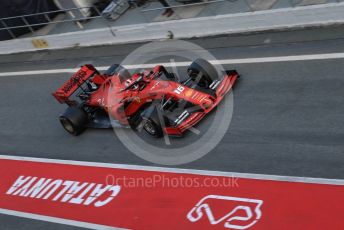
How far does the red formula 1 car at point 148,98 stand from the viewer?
9.42 m

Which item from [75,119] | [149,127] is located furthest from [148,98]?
[75,119]

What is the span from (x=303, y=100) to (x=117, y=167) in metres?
3.99

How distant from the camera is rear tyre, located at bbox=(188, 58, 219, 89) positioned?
393 inches

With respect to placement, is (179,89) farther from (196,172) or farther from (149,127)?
(196,172)

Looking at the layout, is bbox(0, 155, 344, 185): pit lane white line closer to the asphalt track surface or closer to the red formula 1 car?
the asphalt track surface

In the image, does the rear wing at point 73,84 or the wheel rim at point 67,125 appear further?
the rear wing at point 73,84

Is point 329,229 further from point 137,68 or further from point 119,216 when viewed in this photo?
point 137,68

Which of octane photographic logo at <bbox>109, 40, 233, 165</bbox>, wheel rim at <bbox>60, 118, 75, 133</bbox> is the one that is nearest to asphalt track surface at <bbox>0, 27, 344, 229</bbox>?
octane photographic logo at <bbox>109, 40, 233, 165</bbox>

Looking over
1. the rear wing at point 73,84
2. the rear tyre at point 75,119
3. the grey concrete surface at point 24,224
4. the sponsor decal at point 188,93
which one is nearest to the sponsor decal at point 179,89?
the sponsor decal at point 188,93

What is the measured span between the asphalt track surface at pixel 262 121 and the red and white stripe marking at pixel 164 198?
25cm

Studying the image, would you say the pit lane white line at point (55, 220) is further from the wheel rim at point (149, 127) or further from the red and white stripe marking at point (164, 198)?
the wheel rim at point (149, 127)

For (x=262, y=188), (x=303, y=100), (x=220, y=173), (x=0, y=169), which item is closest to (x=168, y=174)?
(x=220, y=173)

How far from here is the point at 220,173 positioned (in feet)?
27.6

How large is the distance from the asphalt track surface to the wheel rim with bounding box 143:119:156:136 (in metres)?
0.60
